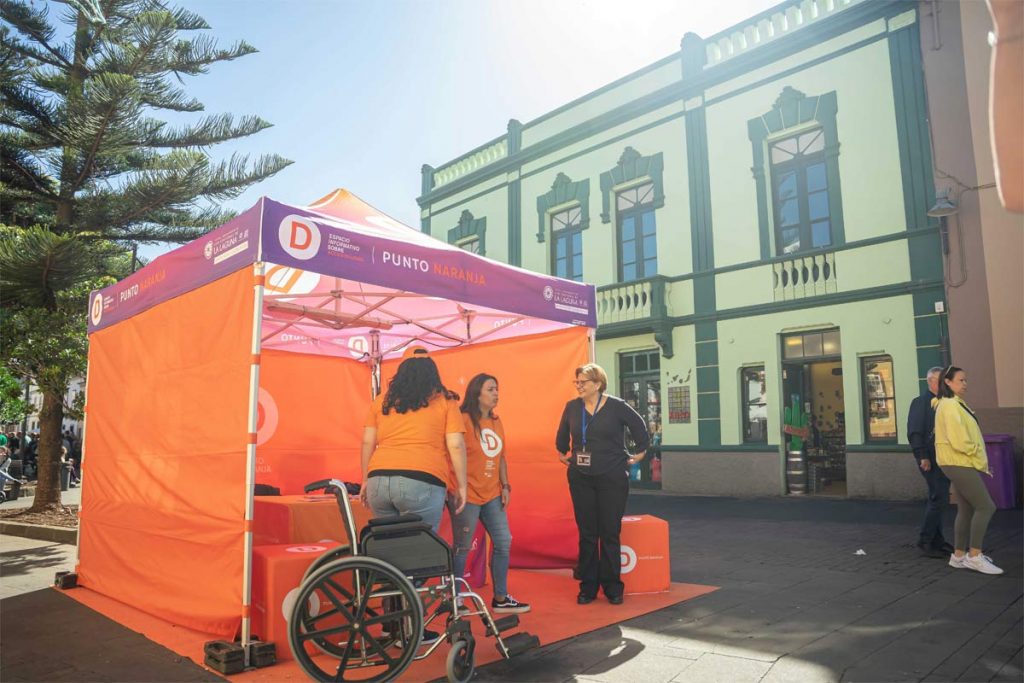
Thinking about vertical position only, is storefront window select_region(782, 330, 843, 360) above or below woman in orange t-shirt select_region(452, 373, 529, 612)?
above

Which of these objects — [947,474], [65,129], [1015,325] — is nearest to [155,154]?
[65,129]

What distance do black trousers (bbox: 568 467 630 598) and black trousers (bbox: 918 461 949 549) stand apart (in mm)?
3348

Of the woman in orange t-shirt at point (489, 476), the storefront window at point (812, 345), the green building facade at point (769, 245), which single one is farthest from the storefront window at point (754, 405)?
the woman in orange t-shirt at point (489, 476)

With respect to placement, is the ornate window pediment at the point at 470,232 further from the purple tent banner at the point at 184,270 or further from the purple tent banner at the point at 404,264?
the purple tent banner at the point at 184,270

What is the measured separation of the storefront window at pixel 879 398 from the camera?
12570 millimetres

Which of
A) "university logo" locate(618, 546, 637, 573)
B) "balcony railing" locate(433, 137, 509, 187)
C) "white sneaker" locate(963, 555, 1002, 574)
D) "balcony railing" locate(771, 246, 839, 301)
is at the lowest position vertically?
"white sneaker" locate(963, 555, 1002, 574)

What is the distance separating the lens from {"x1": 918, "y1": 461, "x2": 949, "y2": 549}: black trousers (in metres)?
6.96

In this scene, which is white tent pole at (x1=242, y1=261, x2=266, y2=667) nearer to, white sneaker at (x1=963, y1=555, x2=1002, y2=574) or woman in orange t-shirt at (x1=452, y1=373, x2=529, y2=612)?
woman in orange t-shirt at (x1=452, y1=373, x2=529, y2=612)

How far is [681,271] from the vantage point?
622 inches

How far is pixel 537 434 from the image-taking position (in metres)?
7.38

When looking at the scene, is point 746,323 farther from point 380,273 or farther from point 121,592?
point 121,592

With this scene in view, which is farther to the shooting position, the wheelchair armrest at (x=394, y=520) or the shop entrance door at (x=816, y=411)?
the shop entrance door at (x=816, y=411)

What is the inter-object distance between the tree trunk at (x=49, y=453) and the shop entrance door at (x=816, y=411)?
1271 cm

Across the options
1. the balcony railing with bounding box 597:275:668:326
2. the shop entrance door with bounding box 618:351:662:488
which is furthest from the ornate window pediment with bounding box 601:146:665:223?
the shop entrance door with bounding box 618:351:662:488
